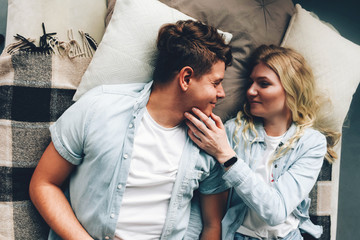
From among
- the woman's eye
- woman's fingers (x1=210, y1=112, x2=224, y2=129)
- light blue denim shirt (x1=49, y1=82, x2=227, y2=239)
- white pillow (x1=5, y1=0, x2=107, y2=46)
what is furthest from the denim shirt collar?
the woman's eye

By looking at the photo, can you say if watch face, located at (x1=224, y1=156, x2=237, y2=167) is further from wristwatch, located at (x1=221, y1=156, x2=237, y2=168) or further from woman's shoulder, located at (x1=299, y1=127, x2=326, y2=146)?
woman's shoulder, located at (x1=299, y1=127, x2=326, y2=146)

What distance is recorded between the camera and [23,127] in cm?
118

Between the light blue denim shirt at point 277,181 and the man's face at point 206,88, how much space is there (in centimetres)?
27

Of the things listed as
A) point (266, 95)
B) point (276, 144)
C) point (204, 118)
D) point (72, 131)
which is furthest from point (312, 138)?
point (72, 131)

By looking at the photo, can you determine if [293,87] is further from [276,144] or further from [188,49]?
[188,49]

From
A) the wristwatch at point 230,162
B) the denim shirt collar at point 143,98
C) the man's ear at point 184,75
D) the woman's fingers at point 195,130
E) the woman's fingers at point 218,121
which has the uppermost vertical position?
the man's ear at point 184,75

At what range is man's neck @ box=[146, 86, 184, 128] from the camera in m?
1.14

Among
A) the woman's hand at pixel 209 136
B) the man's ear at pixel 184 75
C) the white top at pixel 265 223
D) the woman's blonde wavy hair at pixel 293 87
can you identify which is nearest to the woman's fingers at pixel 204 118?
the woman's hand at pixel 209 136

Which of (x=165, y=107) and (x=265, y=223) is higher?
(x=165, y=107)

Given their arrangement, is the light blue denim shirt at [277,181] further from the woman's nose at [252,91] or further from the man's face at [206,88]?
the man's face at [206,88]

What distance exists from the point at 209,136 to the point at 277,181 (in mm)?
373

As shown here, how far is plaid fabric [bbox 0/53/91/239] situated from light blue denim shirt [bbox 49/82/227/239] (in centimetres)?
11

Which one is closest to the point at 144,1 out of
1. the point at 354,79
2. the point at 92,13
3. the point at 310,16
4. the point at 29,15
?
the point at 92,13

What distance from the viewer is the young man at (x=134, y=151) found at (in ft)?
3.62
